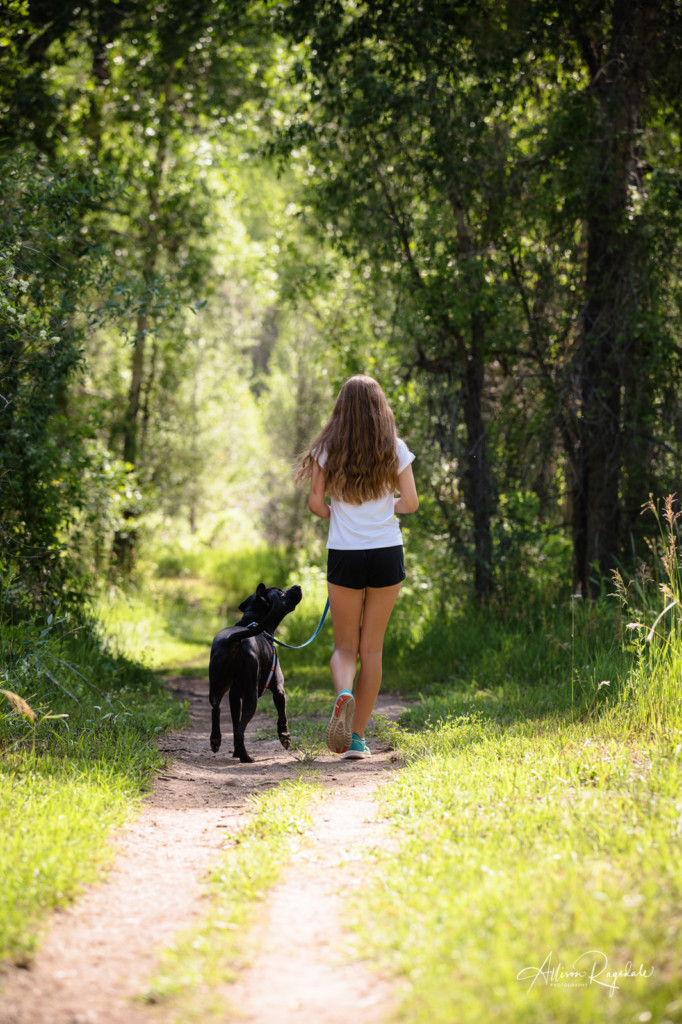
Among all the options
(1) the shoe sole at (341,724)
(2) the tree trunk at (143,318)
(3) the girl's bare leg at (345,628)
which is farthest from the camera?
(2) the tree trunk at (143,318)

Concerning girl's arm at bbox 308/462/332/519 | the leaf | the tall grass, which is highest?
girl's arm at bbox 308/462/332/519

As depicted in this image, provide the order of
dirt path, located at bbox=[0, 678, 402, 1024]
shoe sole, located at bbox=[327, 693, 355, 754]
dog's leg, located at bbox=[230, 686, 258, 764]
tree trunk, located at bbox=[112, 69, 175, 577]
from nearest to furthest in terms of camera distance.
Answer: dirt path, located at bbox=[0, 678, 402, 1024], shoe sole, located at bbox=[327, 693, 355, 754], dog's leg, located at bbox=[230, 686, 258, 764], tree trunk, located at bbox=[112, 69, 175, 577]

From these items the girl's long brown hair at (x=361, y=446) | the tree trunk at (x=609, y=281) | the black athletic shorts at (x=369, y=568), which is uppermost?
the tree trunk at (x=609, y=281)

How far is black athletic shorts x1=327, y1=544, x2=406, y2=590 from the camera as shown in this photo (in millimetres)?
4934

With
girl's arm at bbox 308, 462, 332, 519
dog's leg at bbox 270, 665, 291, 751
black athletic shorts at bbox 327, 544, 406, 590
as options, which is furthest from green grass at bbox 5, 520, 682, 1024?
girl's arm at bbox 308, 462, 332, 519

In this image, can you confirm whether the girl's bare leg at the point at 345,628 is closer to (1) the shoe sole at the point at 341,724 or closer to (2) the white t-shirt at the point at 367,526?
(1) the shoe sole at the point at 341,724

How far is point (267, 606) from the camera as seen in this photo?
226 inches

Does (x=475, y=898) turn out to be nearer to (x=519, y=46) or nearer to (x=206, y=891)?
(x=206, y=891)

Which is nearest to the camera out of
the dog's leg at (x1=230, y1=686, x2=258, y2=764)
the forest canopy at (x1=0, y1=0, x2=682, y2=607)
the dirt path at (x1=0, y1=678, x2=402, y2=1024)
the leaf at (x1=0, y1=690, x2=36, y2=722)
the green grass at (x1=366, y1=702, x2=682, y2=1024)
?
the green grass at (x1=366, y1=702, x2=682, y2=1024)

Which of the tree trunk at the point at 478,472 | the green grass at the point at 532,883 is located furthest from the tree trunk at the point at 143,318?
the green grass at the point at 532,883

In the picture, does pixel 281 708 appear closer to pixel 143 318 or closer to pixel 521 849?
pixel 521 849

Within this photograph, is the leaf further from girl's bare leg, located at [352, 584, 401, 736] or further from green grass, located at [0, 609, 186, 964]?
girl's bare leg, located at [352, 584, 401, 736]

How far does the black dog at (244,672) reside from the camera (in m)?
5.26

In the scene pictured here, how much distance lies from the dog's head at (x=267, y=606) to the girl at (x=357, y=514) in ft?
2.43
